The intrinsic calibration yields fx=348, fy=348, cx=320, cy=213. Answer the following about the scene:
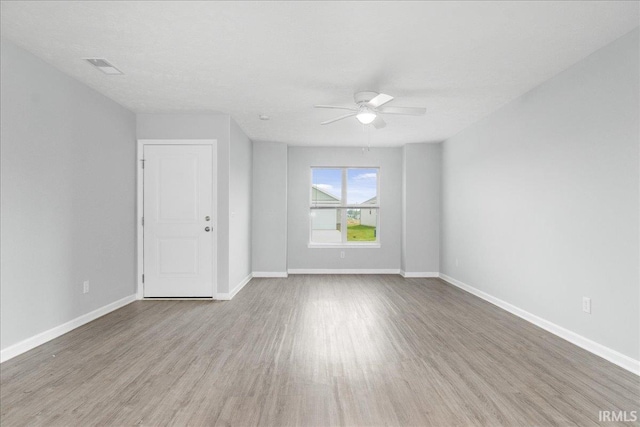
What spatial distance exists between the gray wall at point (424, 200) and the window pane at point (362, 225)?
2.37 feet

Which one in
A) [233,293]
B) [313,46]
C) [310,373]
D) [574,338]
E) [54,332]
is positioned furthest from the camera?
[233,293]

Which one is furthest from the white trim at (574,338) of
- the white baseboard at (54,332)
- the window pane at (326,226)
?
the white baseboard at (54,332)

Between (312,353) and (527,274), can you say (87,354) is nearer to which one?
(312,353)

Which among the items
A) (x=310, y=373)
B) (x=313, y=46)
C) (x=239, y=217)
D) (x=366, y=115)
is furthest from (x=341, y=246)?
(x=313, y=46)

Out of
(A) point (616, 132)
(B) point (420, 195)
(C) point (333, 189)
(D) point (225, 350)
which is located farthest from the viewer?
(C) point (333, 189)

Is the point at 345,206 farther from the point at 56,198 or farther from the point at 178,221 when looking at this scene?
the point at 56,198

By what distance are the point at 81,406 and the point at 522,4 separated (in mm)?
3757

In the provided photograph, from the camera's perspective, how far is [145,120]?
4.81m

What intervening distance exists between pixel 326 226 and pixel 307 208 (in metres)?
0.56

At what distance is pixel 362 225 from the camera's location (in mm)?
7242

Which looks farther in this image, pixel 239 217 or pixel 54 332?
pixel 239 217

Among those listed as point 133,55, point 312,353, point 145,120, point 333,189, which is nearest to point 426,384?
point 312,353

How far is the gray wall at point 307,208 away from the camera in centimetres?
704

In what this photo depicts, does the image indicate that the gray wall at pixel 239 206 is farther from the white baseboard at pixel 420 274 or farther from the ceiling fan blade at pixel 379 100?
the white baseboard at pixel 420 274
